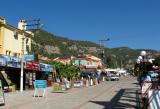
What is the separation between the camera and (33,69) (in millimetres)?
46406

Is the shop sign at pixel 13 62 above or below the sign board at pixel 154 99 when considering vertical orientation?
above

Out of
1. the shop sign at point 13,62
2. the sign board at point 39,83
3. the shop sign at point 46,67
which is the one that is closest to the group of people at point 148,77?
the sign board at point 39,83

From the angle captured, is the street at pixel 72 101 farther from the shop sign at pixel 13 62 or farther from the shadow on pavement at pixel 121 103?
the shop sign at pixel 13 62

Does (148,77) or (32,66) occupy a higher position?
(32,66)

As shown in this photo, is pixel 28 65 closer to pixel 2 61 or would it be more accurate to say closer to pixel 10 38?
pixel 2 61

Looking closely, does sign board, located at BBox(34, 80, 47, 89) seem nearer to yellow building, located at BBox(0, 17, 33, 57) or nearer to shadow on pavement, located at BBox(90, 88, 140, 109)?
shadow on pavement, located at BBox(90, 88, 140, 109)

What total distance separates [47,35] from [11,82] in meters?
101

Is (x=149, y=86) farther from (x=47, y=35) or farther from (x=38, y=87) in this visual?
(x=47, y=35)

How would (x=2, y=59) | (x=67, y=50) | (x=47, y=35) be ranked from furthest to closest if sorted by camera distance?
1. (x=67, y=50)
2. (x=47, y=35)
3. (x=2, y=59)

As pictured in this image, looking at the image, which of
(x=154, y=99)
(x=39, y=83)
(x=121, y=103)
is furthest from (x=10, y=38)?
(x=154, y=99)

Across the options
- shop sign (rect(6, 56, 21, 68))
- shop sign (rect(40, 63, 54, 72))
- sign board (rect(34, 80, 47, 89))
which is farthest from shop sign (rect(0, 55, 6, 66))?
shop sign (rect(40, 63, 54, 72))

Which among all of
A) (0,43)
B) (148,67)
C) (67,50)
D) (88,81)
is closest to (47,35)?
(67,50)

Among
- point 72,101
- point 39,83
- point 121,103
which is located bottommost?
point 121,103

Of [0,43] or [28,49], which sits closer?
[0,43]
